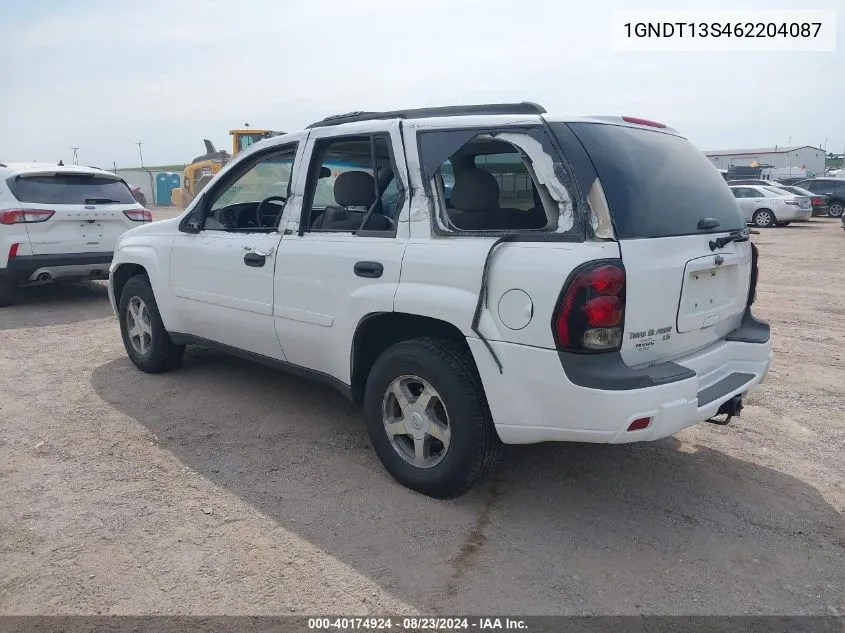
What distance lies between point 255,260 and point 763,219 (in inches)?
832

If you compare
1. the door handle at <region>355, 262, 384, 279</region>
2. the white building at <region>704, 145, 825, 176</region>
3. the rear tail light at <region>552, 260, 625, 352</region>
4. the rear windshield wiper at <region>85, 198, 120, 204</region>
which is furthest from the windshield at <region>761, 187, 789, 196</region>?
the white building at <region>704, 145, 825, 176</region>

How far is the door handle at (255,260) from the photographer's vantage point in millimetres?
4156

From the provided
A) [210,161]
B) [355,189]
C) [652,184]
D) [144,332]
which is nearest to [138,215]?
[144,332]

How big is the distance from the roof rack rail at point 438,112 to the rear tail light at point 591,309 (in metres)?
0.94

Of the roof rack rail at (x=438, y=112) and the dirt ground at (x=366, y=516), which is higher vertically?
the roof rack rail at (x=438, y=112)

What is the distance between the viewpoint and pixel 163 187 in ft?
126

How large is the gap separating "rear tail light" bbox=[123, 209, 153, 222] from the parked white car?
18234 millimetres

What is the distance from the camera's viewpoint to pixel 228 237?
4496 mm

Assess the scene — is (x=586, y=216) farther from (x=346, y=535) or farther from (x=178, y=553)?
(x=178, y=553)

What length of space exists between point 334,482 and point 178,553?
2.99ft

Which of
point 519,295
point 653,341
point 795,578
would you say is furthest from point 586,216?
point 795,578

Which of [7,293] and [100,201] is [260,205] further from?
[7,293]

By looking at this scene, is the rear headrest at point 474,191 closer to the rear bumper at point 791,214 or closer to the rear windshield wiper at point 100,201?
the rear windshield wiper at point 100,201

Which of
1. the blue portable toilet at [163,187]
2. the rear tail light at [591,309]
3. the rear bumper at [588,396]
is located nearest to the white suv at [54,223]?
the rear bumper at [588,396]
